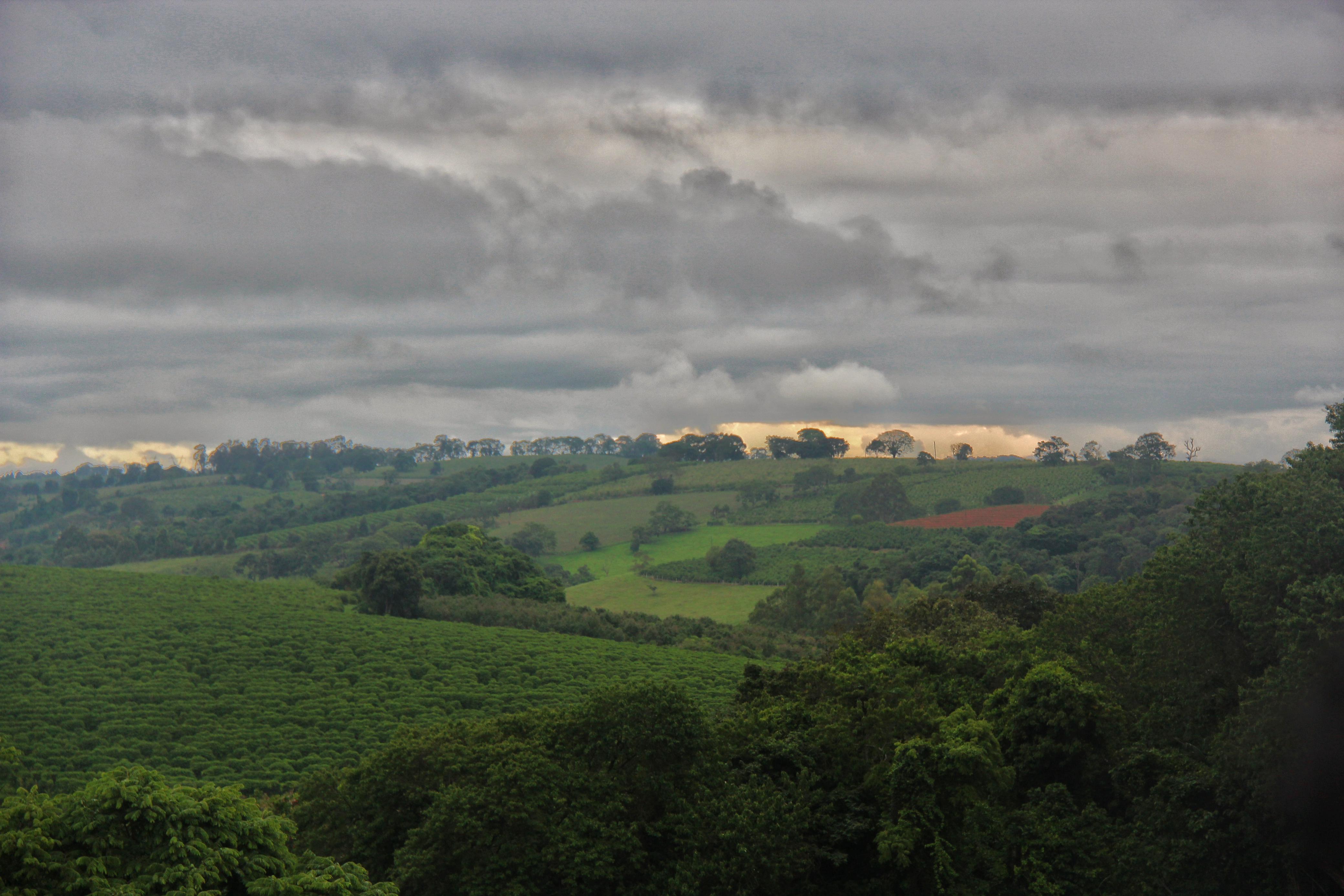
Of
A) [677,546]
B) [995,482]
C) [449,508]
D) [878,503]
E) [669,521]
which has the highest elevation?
[995,482]

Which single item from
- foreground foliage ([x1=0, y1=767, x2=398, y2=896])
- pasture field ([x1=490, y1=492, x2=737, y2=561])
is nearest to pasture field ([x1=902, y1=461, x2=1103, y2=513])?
pasture field ([x1=490, y1=492, x2=737, y2=561])

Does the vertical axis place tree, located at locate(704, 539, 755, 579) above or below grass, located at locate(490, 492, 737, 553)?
below

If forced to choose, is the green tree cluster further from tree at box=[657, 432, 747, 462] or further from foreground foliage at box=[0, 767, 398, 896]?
tree at box=[657, 432, 747, 462]

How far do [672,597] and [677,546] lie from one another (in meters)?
22.0

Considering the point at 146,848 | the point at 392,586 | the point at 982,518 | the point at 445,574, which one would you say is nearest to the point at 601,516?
the point at 982,518

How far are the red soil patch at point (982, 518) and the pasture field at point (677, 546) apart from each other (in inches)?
531

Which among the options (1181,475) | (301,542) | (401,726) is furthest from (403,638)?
(1181,475)

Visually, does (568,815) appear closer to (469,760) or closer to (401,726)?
(469,760)

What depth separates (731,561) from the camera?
10775 cm

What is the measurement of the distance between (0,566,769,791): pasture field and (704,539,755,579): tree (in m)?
46.2

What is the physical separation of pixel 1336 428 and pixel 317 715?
39.2 metres

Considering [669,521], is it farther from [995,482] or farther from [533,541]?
[995,482]

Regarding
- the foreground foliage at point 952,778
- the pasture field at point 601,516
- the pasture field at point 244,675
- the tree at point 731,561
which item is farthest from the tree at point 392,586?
the pasture field at point 601,516

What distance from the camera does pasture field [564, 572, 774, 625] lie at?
93.3m
